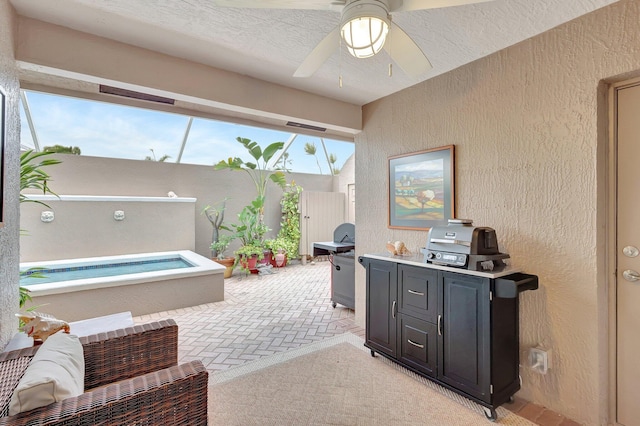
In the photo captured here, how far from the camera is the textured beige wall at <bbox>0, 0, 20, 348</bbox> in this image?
5.49 ft

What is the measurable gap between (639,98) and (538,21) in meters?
0.77

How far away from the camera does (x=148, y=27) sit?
2.05 metres

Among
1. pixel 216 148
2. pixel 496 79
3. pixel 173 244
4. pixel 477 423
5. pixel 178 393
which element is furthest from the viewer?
pixel 216 148

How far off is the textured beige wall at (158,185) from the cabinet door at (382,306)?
181 inches

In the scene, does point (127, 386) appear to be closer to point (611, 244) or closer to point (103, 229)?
point (611, 244)

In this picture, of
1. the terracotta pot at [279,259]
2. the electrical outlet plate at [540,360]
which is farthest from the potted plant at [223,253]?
the electrical outlet plate at [540,360]

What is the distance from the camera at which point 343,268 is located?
4.04 metres

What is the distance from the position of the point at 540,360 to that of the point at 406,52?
7.25 feet

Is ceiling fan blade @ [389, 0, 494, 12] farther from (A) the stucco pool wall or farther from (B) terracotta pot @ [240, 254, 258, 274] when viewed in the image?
(B) terracotta pot @ [240, 254, 258, 274]

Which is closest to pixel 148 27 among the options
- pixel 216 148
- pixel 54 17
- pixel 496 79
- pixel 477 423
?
pixel 54 17

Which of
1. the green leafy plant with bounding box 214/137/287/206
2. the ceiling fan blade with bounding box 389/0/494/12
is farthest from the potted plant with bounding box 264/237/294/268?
the ceiling fan blade with bounding box 389/0/494/12

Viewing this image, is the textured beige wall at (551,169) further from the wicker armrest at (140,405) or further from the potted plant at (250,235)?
the potted plant at (250,235)

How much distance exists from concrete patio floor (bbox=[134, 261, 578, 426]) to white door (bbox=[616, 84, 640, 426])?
40cm

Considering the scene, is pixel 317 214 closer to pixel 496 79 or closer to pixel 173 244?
pixel 173 244
